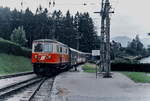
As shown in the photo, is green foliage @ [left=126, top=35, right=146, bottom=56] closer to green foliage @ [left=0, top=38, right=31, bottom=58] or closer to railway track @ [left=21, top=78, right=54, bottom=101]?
green foliage @ [left=0, top=38, right=31, bottom=58]

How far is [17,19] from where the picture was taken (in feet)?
302

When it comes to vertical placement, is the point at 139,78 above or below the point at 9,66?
below

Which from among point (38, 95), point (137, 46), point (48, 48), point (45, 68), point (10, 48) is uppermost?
point (137, 46)

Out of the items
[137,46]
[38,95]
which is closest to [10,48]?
[38,95]

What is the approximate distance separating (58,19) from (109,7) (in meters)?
76.2

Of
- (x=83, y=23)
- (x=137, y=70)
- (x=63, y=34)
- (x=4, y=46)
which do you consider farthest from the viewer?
(x=83, y=23)

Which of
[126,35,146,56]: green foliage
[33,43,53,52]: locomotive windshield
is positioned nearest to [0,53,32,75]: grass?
[33,43,53,52]: locomotive windshield

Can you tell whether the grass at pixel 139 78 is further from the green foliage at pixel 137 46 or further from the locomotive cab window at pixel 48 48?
the green foliage at pixel 137 46

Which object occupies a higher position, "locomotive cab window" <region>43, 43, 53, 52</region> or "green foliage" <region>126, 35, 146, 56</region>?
"green foliage" <region>126, 35, 146, 56</region>

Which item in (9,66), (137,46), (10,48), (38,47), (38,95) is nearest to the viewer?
(38,95)

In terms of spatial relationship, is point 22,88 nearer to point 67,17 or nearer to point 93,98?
point 93,98

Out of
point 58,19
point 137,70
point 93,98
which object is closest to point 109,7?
Result: point 93,98

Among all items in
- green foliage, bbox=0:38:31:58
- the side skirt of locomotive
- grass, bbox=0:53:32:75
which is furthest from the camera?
green foliage, bbox=0:38:31:58

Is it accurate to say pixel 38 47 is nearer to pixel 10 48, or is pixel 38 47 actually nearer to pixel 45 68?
pixel 45 68
